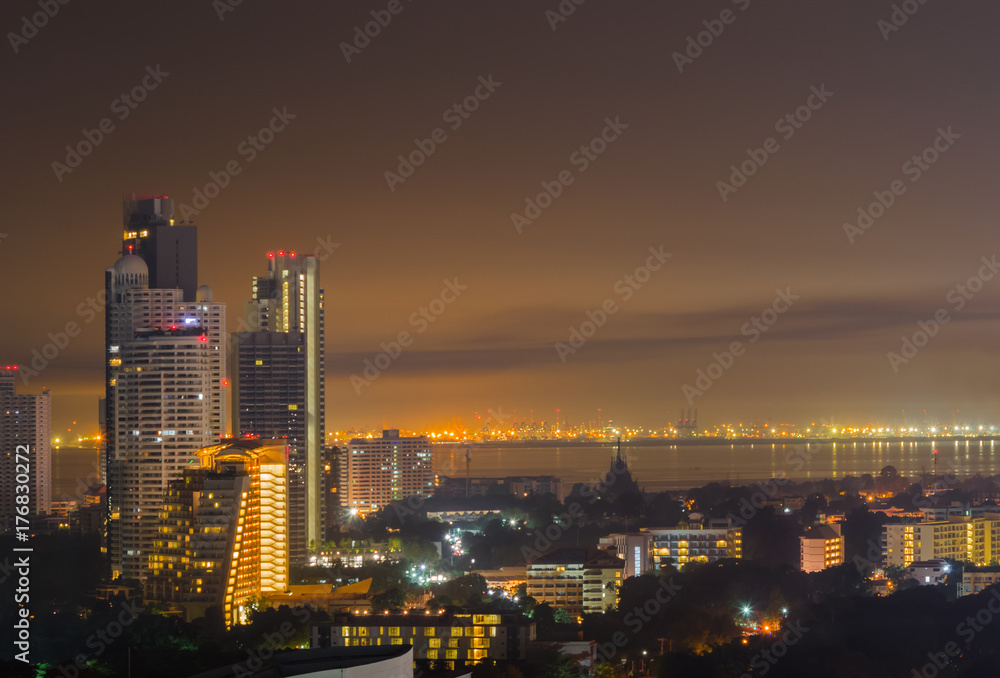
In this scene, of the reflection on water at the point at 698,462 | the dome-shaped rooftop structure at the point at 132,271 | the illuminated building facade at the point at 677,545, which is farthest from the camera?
the reflection on water at the point at 698,462

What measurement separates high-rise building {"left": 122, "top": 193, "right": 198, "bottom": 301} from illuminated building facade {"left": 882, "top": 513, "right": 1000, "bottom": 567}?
1511cm

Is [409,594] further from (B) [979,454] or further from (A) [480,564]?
(B) [979,454]

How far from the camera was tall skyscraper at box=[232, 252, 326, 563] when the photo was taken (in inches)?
1144

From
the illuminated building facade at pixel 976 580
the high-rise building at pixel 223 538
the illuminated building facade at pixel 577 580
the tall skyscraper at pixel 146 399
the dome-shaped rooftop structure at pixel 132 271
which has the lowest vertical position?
the illuminated building facade at pixel 976 580

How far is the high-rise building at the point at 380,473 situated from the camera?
47.9m

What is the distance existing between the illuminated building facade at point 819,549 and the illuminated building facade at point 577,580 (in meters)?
6.77

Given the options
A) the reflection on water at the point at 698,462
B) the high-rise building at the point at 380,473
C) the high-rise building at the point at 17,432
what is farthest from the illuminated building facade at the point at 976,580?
the reflection on water at the point at 698,462

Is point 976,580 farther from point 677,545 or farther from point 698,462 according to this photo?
point 698,462

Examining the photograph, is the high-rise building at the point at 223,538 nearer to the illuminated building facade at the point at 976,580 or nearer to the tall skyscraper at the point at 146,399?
the tall skyscraper at the point at 146,399

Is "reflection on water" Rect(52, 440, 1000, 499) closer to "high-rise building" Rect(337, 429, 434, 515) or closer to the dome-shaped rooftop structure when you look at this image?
"high-rise building" Rect(337, 429, 434, 515)

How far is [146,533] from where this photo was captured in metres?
24.0

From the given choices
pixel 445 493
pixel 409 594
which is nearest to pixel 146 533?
pixel 409 594

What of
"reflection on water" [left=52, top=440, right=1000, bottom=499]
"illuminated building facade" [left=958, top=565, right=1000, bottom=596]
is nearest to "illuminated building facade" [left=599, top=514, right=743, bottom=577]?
"illuminated building facade" [left=958, top=565, right=1000, bottom=596]

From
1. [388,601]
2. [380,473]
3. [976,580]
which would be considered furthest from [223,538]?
[380,473]
